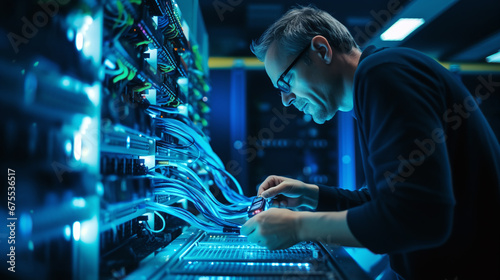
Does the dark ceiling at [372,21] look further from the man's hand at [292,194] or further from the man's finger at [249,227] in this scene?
the man's finger at [249,227]

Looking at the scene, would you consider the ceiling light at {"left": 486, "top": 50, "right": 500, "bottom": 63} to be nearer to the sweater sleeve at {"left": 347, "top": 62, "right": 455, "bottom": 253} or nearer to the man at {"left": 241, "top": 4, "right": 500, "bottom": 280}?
the man at {"left": 241, "top": 4, "right": 500, "bottom": 280}

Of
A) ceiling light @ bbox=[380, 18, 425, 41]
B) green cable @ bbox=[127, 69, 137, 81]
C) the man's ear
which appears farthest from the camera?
ceiling light @ bbox=[380, 18, 425, 41]

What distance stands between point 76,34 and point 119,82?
0.83ft

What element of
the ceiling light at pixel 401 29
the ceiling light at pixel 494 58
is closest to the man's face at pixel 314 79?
the ceiling light at pixel 401 29

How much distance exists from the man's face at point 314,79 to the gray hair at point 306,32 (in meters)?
0.03

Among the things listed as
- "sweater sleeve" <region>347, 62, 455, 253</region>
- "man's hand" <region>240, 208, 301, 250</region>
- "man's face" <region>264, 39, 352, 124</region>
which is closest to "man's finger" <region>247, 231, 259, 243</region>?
"man's hand" <region>240, 208, 301, 250</region>

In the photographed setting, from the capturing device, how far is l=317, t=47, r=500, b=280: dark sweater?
75cm

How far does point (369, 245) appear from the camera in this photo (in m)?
0.81

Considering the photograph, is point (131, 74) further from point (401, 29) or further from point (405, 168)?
point (401, 29)

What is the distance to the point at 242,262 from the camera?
988 millimetres

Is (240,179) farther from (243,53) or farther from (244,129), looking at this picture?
(243,53)

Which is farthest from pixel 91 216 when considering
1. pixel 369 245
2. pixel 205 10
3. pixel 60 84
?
pixel 205 10

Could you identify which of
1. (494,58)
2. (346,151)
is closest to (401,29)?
(346,151)

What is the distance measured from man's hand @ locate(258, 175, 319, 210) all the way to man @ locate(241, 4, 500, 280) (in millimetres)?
374
